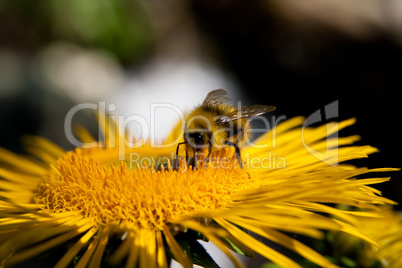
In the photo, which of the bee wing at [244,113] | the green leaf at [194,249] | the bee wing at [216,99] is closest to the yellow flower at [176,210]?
the green leaf at [194,249]

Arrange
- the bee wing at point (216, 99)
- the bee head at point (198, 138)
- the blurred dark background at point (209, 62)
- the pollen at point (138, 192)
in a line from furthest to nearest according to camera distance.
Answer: the blurred dark background at point (209, 62) → the bee wing at point (216, 99) → the bee head at point (198, 138) → the pollen at point (138, 192)

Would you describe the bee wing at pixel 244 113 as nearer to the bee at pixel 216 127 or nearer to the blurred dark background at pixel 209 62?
the bee at pixel 216 127

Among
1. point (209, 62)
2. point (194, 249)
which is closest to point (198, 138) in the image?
point (194, 249)

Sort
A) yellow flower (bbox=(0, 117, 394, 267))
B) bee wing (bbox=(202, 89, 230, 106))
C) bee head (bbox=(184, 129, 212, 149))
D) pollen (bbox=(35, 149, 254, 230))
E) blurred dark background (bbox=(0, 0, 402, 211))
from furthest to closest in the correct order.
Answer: blurred dark background (bbox=(0, 0, 402, 211)) → bee wing (bbox=(202, 89, 230, 106)) → bee head (bbox=(184, 129, 212, 149)) → pollen (bbox=(35, 149, 254, 230)) → yellow flower (bbox=(0, 117, 394, 267))

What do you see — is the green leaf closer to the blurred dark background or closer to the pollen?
the pollen

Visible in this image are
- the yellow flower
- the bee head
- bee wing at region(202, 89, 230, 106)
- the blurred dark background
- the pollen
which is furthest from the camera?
the blurred dark background

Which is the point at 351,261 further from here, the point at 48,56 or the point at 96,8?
the point at 48,56

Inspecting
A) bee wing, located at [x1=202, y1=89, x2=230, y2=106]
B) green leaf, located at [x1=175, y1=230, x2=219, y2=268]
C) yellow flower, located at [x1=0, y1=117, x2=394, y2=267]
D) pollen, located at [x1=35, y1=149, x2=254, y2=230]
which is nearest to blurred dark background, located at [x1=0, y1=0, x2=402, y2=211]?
bee wing, located at [x1=202, y1=89, x2=230, y2=106]

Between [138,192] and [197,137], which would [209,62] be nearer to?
[197,137]
